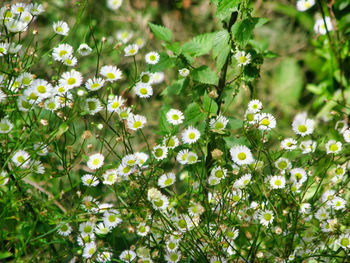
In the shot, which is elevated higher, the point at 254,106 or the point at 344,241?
the point at 254,106

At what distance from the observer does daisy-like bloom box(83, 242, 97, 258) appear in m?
1.02

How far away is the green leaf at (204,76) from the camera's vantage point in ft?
3.84

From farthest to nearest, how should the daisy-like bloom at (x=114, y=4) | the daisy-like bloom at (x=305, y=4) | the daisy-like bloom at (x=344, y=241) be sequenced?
the daisy-like bloom at (x=114, y=4), the daisy-like bloom at (x=305, y=4), the daisy-like bloom at (x=344, y=241)

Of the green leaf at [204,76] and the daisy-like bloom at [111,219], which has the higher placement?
the green leaf at [204,76]

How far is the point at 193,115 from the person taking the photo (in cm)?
120

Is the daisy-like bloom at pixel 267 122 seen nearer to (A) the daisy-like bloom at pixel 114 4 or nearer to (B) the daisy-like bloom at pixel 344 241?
(B) the daisy-like bloom at pixel 344 241


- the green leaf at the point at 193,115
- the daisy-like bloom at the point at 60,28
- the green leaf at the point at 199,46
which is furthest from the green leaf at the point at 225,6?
the daisy-like bloom at the point at 60,28

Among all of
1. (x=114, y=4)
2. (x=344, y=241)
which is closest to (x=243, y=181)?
(x=344, y=241)

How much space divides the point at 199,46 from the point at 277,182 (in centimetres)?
47

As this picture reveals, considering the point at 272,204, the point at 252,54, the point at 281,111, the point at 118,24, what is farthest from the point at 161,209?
the point at 118,24

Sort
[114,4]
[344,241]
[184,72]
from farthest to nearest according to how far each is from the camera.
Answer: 1. [114,4]
2. [184,72]
3. [344,241]

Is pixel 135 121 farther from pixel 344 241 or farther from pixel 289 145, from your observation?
pixel 344 241

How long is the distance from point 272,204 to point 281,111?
112 cm

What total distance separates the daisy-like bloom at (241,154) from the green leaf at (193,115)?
145mm
